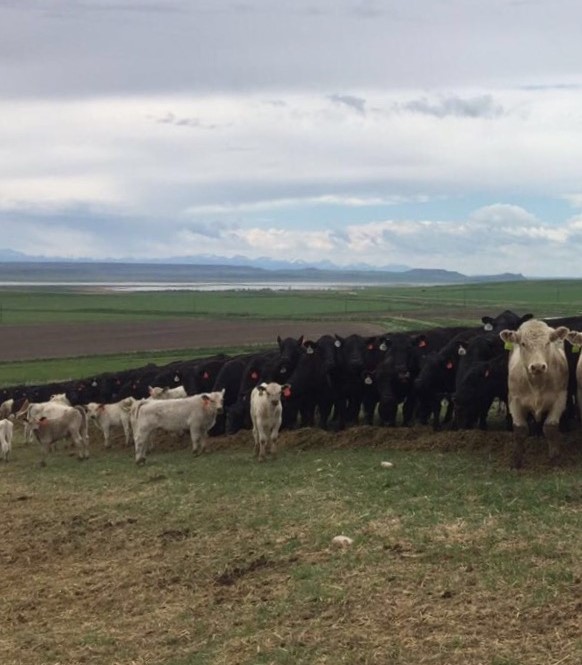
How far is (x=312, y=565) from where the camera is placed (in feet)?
27.8

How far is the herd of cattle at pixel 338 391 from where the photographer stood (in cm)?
1512

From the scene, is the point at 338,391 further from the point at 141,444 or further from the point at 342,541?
the point at 342,541

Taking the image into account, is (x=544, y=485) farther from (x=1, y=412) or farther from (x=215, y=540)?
(x=1, y=412)

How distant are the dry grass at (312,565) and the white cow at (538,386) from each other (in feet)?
1.40

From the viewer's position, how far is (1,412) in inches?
1009

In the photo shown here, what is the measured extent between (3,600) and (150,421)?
317 inches

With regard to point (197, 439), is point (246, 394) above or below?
above

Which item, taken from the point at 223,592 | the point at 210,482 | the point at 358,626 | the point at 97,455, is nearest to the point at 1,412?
the point at 97,455

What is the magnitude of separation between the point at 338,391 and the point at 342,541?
9755 millimetres

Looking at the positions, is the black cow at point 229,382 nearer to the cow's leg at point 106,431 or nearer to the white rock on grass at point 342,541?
the cow's leg at point 106,431

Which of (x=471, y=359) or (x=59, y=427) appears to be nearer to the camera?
(x=471, y=359)

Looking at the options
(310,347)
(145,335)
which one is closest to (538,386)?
(310,347)

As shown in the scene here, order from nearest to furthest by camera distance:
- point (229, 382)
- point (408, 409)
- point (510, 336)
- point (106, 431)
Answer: point (510, 336) < point (408, 409) < point (106, 431) < point (229, 382)

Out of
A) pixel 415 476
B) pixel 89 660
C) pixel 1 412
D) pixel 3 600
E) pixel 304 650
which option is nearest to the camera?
pixel 304 650
